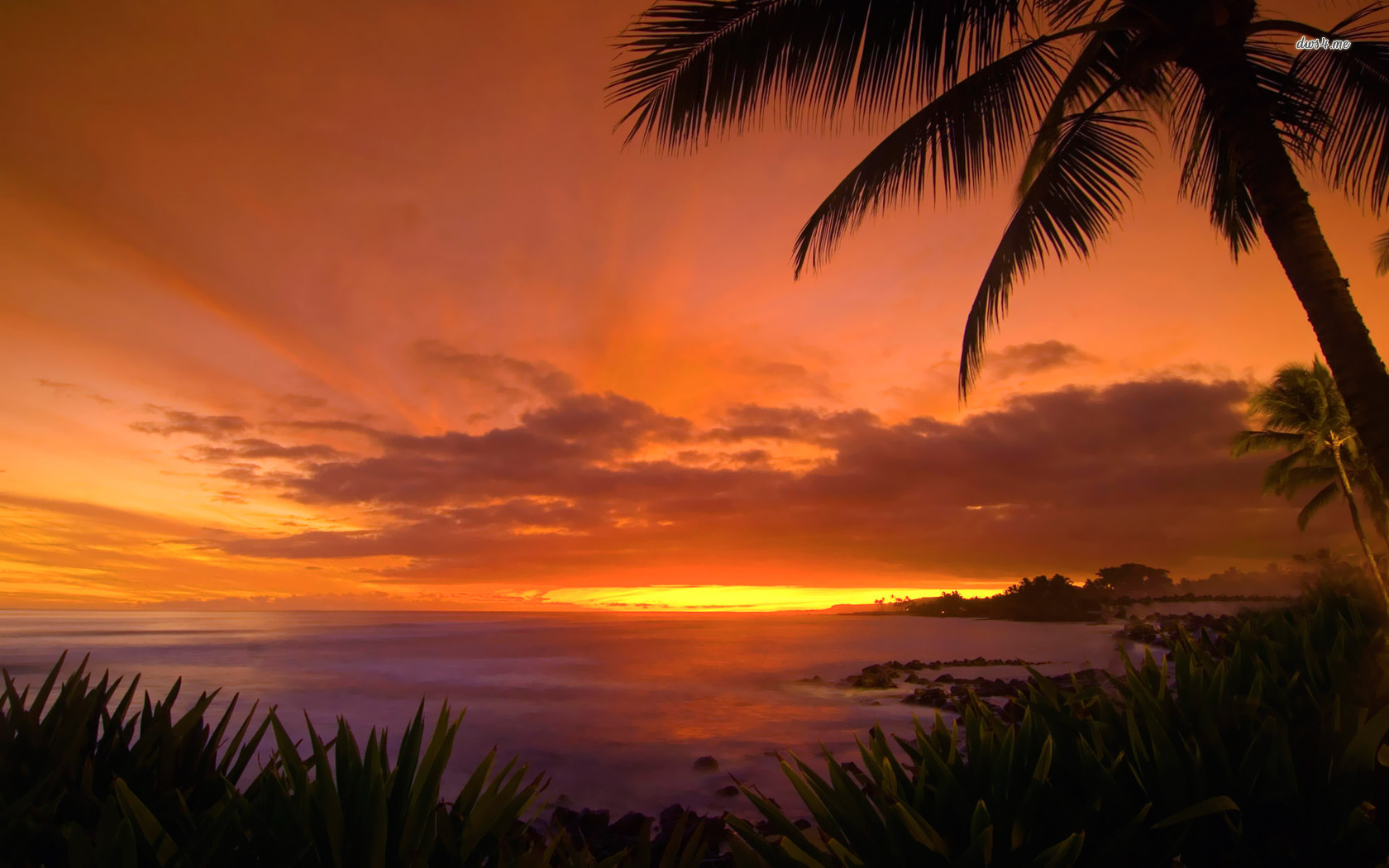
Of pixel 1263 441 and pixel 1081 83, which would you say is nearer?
pixel 1081 83

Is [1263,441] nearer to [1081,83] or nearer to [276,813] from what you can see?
[1081,83]

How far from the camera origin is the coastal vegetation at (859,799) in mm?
1682

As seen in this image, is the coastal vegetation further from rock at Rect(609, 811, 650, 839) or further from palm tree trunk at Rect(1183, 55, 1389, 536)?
rock at Rect(609, 811, 650, 839)

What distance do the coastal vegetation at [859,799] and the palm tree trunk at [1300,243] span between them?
176cm

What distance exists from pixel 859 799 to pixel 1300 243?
406 cm

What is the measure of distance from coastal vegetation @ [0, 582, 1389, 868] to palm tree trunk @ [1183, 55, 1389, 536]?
176cm

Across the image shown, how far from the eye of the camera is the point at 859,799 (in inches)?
73.4

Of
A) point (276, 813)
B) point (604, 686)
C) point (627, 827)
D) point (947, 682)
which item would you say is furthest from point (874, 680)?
point (276, 813)

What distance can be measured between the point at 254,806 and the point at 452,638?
112ft

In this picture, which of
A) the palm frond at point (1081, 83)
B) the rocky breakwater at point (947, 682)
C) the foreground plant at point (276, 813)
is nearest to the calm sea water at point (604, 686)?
the rocky breakwater at point (947, 682)

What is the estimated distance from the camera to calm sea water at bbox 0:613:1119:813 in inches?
315

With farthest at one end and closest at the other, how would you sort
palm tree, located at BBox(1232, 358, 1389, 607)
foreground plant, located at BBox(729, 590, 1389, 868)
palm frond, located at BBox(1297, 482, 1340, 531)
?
palm frond, located at BBox(1297, 482, 1340, 531)
palm tree, located at BBox(1232, 358, 1389, 607)
foreground plant, located at BBox(729, 590, 1389, 868)

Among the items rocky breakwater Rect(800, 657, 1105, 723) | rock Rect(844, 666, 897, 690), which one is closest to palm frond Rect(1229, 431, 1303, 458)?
rocky breakwater Rect(800, 657, 1105, 723)

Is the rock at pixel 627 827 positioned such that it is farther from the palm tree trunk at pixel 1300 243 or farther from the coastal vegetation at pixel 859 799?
the palm tree trunk at pixel 1300 243
